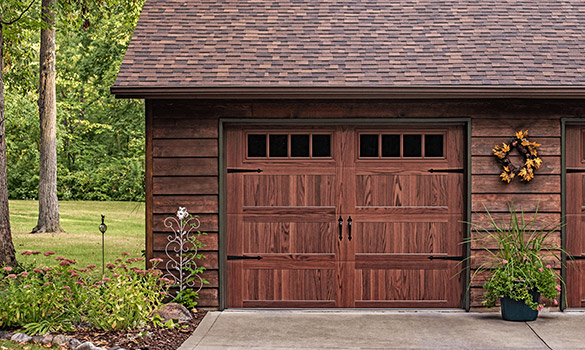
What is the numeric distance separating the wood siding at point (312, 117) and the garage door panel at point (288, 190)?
15.1 inches

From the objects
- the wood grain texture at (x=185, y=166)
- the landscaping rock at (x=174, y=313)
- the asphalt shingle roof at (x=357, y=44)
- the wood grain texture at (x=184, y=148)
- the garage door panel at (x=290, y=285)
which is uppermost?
the asphalt shingle roof at (x=357, y=44)

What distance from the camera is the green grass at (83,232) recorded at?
1325 centimetres

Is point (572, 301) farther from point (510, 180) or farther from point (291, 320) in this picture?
point (291, 320)

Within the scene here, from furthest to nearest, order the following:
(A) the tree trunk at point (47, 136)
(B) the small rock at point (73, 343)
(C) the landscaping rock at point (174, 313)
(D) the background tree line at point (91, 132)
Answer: (D) the background tree line at point (91, 132) < (A) the tree trunk at point (47, 136) < (C) the landscaping rock at point (174, 313) < (B) the small rock at point (73, 343)

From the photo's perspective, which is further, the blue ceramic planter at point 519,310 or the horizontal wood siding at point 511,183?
the horizontal wood siding at point 511,183

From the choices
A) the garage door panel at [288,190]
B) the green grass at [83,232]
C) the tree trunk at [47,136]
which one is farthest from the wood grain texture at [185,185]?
the tree trunk at [47,136]

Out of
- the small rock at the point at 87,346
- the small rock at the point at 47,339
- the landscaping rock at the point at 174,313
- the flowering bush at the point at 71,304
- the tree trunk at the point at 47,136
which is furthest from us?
the tree trunk at the point at 47,136

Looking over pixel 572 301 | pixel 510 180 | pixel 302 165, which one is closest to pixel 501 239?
pixel 510 180

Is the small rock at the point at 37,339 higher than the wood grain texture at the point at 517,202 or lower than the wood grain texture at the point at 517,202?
lower

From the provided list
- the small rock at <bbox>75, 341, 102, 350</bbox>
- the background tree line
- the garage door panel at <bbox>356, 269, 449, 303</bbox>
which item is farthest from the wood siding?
the background tree line

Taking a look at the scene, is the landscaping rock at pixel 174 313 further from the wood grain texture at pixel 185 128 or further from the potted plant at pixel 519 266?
the potted plant at pixel 519 266

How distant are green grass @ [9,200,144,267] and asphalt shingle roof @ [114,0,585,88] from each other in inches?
243

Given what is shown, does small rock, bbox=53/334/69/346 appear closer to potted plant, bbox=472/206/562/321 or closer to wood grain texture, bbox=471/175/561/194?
potted plant, bbox=472/206/562/321

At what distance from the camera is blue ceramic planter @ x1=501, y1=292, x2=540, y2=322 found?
6484mm
